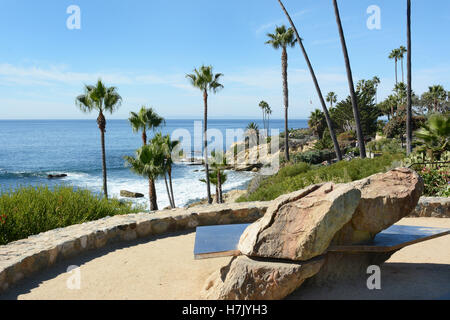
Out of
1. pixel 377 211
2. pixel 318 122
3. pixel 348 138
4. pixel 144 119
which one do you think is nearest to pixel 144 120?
pixel 144 119

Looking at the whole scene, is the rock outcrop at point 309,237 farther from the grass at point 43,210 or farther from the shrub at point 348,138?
the shrub at point 348,138

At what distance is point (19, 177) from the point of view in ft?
149

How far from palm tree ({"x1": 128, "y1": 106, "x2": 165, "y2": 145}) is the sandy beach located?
21.8m

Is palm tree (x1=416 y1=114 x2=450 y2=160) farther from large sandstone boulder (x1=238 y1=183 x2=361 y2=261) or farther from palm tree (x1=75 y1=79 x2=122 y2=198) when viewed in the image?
palm tree (x1=75 y1=79 x2=122 y2=198)

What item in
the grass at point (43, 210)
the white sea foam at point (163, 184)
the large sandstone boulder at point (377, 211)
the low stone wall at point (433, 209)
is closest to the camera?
the large sandstone boulder at point (377, 211)

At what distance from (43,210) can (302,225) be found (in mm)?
6391

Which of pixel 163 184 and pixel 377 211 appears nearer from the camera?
pixel 377 211

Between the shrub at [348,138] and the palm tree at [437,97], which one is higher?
the palm tree at [437,97]

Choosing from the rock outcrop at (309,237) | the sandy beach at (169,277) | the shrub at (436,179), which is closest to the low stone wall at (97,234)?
the sandy beach at (169,277)

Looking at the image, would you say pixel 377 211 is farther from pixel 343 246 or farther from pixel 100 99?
pixel 100 99

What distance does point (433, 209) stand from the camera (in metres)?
8.12

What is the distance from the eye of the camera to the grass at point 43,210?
23.4 ft

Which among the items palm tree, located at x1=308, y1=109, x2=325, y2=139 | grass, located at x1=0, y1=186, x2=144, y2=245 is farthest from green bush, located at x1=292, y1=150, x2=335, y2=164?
grass, located at x1=0, y1=186, x2=144, y2=245
